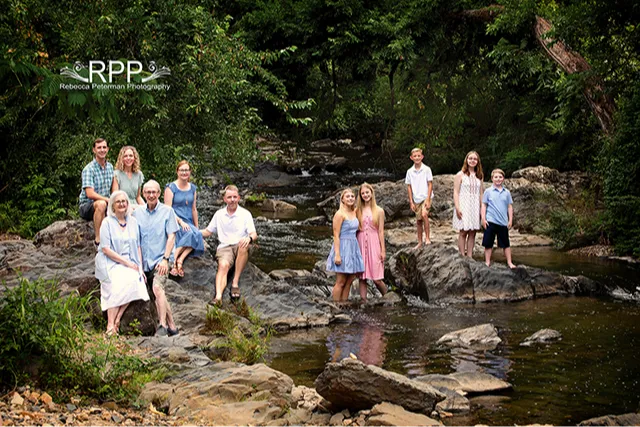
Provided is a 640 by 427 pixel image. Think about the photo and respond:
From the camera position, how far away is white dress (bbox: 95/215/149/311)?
8734 millimetres

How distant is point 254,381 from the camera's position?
704 centimetres

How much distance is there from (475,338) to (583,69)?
11.4m

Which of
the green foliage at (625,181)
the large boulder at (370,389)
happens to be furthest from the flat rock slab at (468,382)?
the green foliage at (625,181)

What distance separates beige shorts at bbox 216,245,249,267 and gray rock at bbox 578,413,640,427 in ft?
18.3

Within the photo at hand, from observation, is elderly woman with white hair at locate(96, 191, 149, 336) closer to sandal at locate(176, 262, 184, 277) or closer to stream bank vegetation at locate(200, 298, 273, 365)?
stream bank vegetation at locate(200, 298, 273, 365)

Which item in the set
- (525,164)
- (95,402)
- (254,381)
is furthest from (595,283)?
(525,164)

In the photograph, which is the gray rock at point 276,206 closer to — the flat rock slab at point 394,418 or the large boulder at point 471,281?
the large boulder at point 471,281

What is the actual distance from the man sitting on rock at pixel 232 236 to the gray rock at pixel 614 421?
5.40 meters

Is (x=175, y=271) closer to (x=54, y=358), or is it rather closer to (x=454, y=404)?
(x=54, y=358)

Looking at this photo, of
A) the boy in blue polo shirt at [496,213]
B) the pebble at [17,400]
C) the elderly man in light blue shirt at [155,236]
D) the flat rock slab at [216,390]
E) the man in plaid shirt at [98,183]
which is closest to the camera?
the pebble at [17,400]

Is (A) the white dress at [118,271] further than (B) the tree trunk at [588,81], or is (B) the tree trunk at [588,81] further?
(B) the tree trunk at [588,81]

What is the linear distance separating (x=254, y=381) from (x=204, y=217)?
15.9m

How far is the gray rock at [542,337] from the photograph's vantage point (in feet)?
33.1

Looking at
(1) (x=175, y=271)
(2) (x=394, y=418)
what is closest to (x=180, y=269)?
(1) (x=175, y=271)
